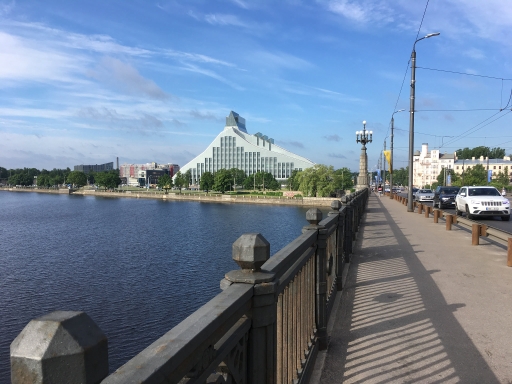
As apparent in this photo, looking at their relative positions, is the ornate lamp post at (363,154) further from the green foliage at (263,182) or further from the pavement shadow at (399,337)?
the green foliage at (263,182)

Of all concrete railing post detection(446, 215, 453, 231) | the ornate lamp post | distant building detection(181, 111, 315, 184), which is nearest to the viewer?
concrete railing post detection(446, 215, 453, 231)

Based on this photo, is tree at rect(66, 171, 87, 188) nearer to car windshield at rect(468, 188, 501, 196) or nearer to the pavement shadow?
car windshield at rect(468, 188, 501, 196)

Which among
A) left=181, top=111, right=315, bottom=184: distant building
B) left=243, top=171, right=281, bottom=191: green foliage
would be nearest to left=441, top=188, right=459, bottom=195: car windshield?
left=243, top=171, right=281, bottom=191: green foliage

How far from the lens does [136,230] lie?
150 feet

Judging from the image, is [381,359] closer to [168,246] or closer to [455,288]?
[455,288]

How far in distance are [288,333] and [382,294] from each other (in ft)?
12.2

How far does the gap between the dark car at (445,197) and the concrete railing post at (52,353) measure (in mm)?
28972

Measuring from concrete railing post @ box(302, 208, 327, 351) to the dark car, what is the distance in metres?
25.2

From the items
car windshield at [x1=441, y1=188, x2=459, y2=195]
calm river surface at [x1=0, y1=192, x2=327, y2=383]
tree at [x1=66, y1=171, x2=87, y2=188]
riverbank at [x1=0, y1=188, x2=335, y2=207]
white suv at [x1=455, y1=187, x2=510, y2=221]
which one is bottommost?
calm river surface at [x1=0, y1=192, x2=327, y2=383]

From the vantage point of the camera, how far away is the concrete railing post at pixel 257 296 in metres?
2.11

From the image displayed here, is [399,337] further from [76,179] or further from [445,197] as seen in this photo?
[76,179]

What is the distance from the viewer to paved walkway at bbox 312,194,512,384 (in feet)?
12.8

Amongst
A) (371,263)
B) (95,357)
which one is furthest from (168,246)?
(95,357)

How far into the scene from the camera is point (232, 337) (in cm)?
188
